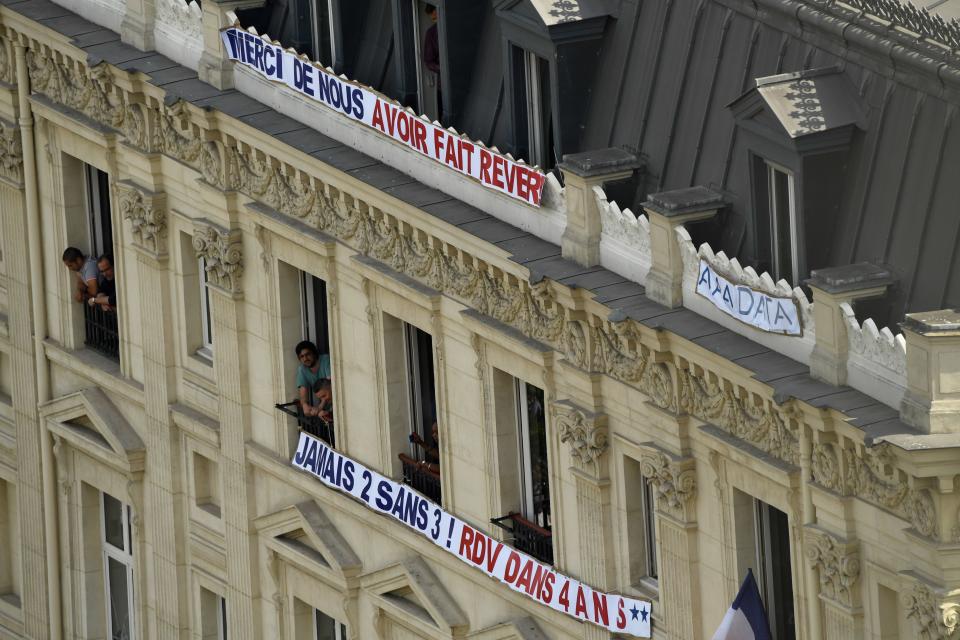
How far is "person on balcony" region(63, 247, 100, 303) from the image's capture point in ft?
247

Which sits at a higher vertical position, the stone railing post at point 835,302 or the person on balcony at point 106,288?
the stone railing post at point 835,302

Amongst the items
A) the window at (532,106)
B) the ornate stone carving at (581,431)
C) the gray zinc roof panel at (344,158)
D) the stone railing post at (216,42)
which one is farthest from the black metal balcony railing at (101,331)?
the ornate stone carving at (581,431)

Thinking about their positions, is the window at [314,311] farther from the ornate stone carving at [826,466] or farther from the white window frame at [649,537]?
the ornate stone carving at [826,466]

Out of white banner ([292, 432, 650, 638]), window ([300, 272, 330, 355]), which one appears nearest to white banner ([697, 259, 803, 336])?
white banner ([292, 432, 650, 638])

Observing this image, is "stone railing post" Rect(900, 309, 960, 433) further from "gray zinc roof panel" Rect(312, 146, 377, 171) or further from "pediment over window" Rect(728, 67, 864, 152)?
"gray zinc roof panel" Rect(312, 146, 377, 171)

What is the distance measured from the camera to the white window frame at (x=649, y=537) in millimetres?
60188

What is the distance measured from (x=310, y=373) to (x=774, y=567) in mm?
13970

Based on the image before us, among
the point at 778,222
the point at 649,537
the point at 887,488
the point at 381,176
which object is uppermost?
the point at 778,222

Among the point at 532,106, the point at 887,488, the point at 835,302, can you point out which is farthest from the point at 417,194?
the point at 887,488

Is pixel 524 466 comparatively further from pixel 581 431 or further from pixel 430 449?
pixel 581 431

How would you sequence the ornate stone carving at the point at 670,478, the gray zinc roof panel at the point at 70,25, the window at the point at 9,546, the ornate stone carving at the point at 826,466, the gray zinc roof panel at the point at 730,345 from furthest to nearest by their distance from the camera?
the window at the point at 9,546 < the gray zinc roof panel at the point at 70,25 < the ornate stone carving at the point at 670,478 < the gray zinc roof panel at the point at 730,345 < the ornate stone carving at the point at 826,466

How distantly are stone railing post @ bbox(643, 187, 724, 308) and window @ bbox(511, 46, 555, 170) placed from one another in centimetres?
461

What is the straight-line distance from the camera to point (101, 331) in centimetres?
7612

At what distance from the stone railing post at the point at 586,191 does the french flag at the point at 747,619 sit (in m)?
6.28
